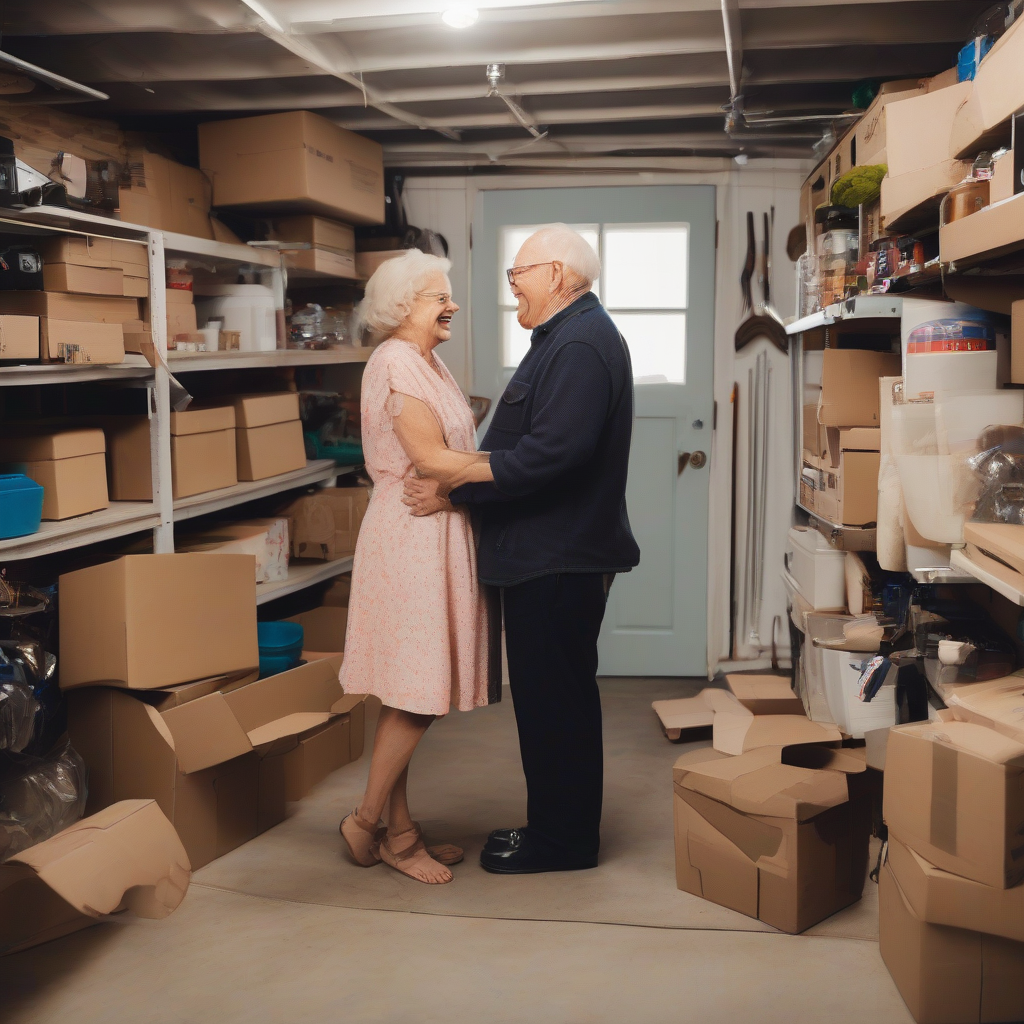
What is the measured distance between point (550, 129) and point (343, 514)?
1.71 metres

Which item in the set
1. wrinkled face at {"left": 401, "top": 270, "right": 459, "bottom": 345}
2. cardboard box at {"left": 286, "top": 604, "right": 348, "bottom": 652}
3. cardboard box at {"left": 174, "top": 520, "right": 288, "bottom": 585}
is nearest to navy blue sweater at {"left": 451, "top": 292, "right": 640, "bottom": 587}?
wrinkled face at {"left": 401, "top": 270, "right": 459, "bottom": 345}

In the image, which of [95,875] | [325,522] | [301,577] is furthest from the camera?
[325,522]

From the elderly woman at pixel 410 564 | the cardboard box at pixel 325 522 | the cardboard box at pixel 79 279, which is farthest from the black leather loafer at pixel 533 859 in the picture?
the cardboard box at pixel 79 279

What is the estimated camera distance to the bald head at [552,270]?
2.37 m

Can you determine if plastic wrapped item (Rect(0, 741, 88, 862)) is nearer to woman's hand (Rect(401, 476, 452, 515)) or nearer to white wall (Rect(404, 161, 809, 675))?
woman's hand (Rect(401, 476, 452, 515))

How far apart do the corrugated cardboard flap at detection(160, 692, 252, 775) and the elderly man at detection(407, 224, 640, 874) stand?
2.34ft

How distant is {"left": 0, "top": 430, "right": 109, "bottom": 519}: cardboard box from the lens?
2.49 meters

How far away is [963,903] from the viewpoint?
1.72 meters

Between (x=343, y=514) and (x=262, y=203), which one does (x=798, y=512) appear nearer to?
(x=343, y=514)

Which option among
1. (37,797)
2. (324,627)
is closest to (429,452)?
(37,797)

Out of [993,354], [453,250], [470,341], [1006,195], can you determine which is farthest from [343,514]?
[1006,195]

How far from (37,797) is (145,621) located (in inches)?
17.9

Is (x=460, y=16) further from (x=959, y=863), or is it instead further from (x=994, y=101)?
(x=959, y=863)

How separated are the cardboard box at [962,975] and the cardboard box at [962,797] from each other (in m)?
0.16
